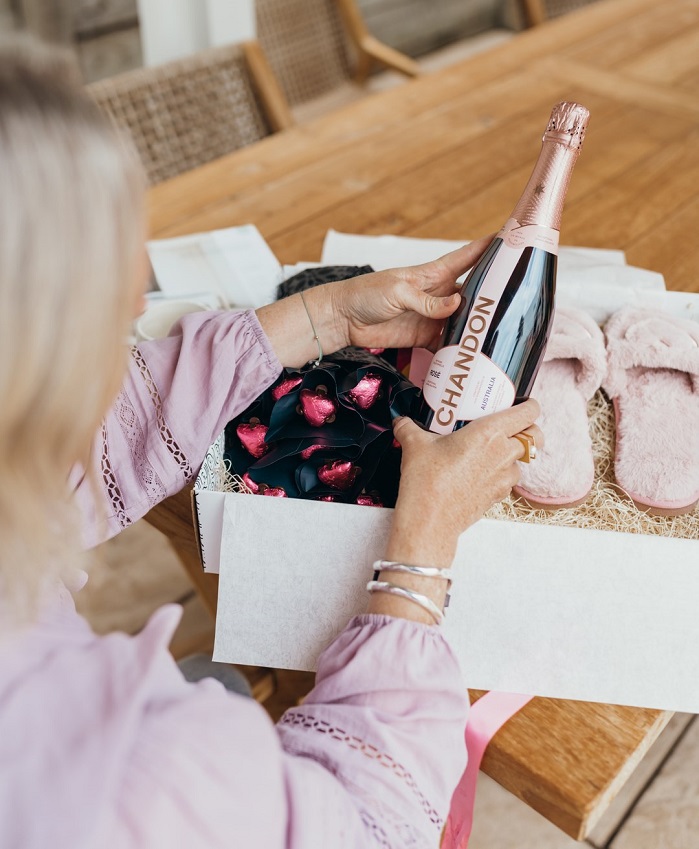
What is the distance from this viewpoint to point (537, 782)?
Answer: 0.54m

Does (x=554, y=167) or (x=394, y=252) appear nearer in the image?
(x=554, y=167)

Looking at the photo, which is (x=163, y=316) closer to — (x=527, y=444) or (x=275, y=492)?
(x=275, y=492)

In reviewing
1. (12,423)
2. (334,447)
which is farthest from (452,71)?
(12,423)

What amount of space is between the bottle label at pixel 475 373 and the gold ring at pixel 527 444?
0.04m

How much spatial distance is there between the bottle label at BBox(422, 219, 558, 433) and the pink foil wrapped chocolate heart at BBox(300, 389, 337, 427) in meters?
0.09

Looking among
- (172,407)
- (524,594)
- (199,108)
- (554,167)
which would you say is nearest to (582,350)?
(554,167)

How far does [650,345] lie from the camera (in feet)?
2.45

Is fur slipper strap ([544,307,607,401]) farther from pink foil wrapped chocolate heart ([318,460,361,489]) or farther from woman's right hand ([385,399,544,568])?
pink foil wrapped chocolate heart ([318,460,361,489])

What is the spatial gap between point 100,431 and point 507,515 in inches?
14.1

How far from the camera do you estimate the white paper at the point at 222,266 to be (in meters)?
0.92

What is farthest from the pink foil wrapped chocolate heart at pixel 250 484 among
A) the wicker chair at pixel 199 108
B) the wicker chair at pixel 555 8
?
the wicker chair at pixel 555 8

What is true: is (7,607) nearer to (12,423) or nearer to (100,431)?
(12,423)

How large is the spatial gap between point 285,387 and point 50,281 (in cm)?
37

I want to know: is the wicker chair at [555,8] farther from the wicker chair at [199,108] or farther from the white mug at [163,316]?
the white mug at [163,316]
